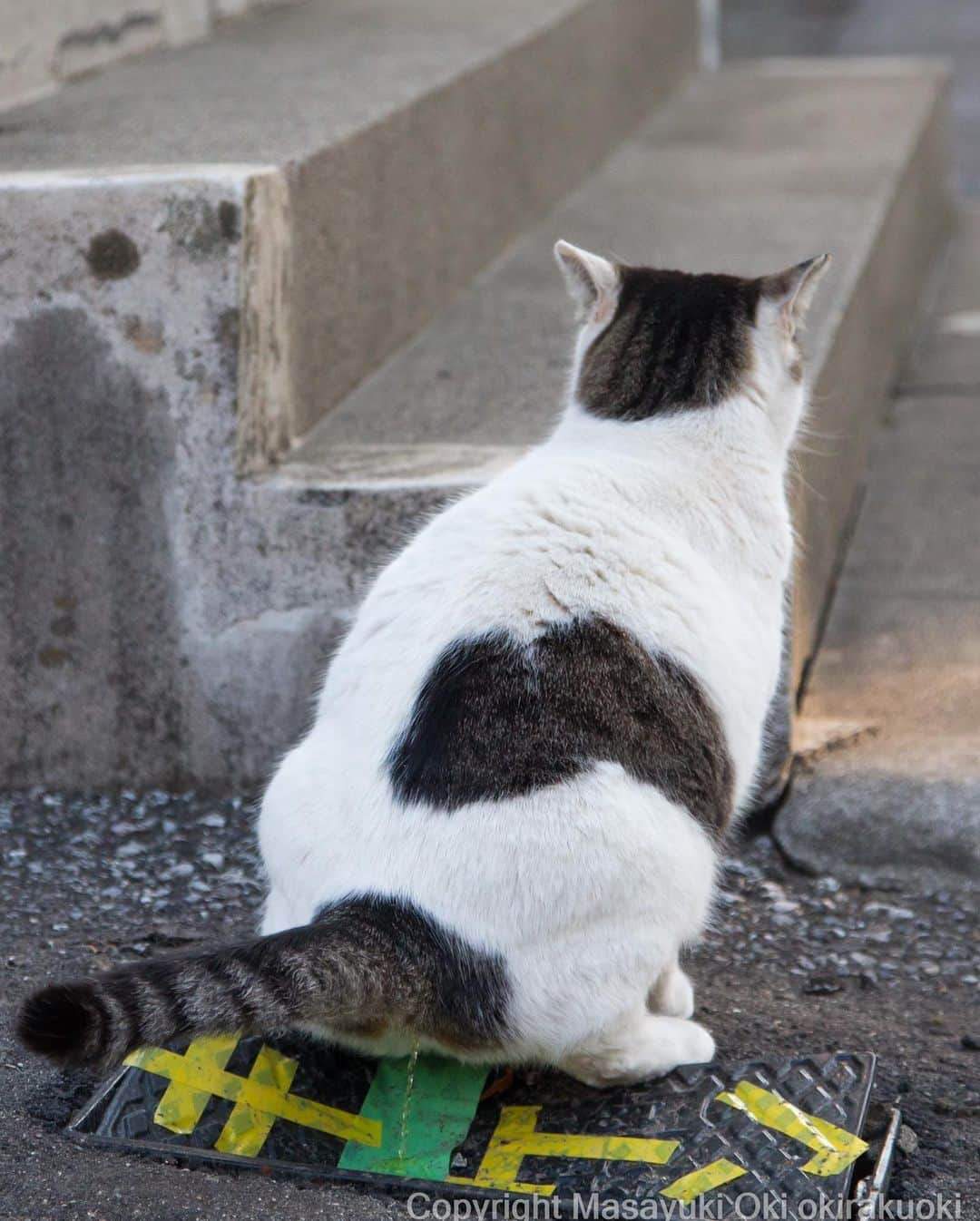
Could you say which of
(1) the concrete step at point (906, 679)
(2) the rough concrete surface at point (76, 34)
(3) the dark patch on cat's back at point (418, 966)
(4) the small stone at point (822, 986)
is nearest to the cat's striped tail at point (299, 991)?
(3) the dark patch on cat's back at point (418, 966)

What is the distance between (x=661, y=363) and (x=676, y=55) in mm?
5499

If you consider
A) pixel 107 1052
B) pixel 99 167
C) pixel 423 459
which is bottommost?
pixel 107 1052

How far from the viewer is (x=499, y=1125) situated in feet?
7.41

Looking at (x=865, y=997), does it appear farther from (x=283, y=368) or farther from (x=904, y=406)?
(x=904, y=406)

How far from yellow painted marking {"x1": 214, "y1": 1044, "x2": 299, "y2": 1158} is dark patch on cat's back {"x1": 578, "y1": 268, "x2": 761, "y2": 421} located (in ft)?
3.91

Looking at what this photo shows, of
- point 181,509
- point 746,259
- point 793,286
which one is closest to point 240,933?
point 181,509

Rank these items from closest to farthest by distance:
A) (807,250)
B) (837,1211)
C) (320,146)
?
(837,1211) → (320,146) → (807,250)

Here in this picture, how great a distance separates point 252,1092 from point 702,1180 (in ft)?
2.24

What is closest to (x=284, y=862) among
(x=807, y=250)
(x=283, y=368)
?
(x=283, y=368)

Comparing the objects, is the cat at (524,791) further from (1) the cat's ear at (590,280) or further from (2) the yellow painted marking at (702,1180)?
(1) the cat's ear at (590,280)

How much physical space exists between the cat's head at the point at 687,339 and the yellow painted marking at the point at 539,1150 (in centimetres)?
115

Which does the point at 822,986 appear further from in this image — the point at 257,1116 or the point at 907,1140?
the point at 257,1116

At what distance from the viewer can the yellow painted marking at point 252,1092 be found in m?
2.21

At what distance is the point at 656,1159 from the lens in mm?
2160
